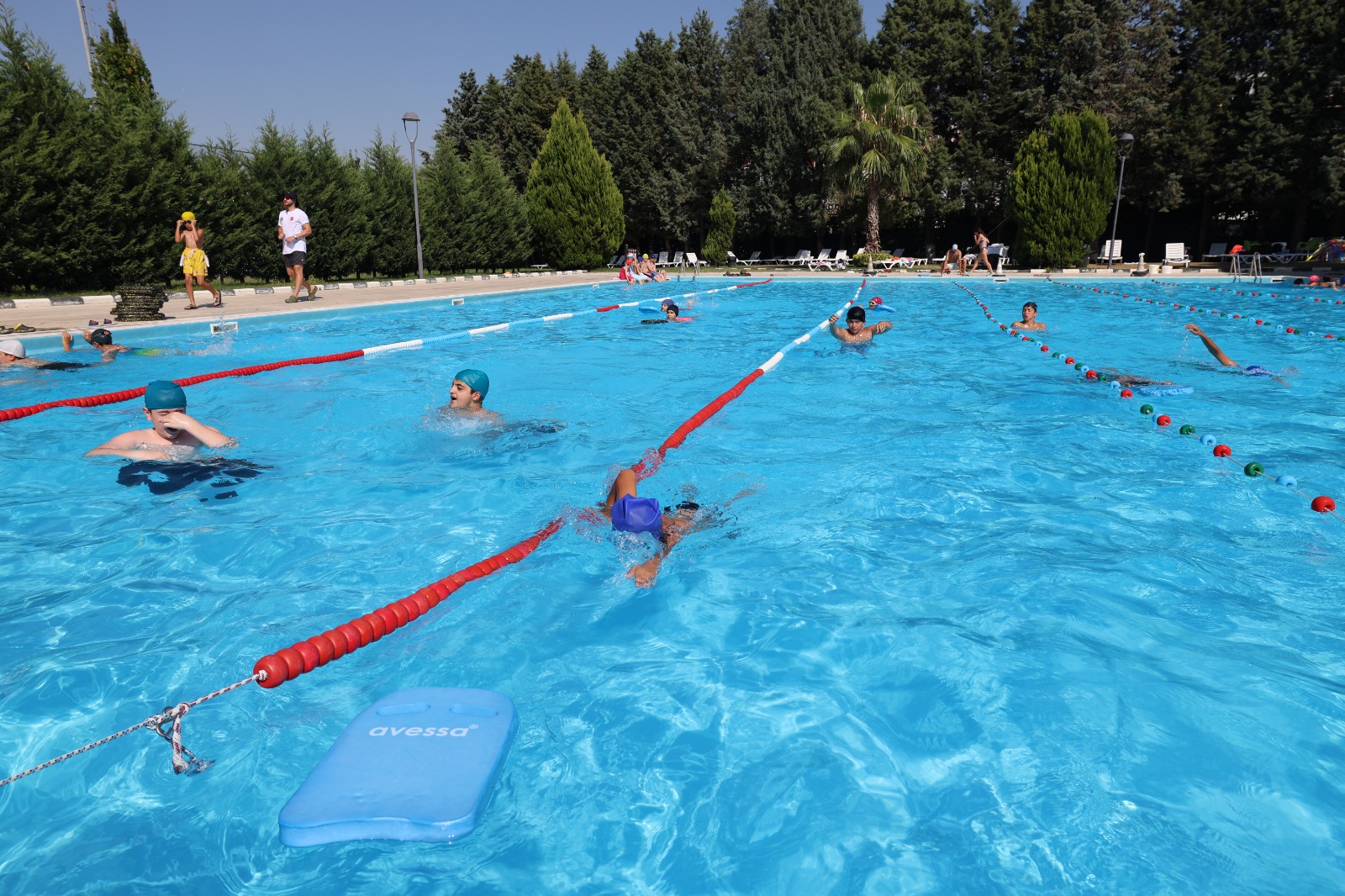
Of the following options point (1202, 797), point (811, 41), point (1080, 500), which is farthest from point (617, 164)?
point (1202, 797)

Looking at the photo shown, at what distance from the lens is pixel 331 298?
17.0 m

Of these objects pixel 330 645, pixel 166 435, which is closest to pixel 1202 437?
pixel 330 645

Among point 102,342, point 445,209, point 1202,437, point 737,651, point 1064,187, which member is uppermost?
point 1064,187

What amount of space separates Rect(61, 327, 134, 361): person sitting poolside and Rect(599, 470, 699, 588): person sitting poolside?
8133mm

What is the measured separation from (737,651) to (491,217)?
85.7 feet

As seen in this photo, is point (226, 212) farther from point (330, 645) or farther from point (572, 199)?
point (330, 645)

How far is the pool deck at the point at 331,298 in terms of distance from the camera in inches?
495

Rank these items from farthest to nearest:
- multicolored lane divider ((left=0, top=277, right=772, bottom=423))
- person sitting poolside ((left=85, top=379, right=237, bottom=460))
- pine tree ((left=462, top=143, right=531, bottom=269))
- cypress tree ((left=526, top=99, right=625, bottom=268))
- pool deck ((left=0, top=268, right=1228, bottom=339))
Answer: cypress tree ((left=526, top=99, right=625, bottom=268)) → pine tree ((left=462, top=143, right=531, bottom=269)) → pool deck ((left=0, top=268, right=1228, bottom=339)) → multicolored lane divider ((left=0, top=277, right=772, bottom=423)) → person sitting poolside ((left=85, top=379, right=237, bottom=460))

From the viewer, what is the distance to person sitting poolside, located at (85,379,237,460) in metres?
5.49

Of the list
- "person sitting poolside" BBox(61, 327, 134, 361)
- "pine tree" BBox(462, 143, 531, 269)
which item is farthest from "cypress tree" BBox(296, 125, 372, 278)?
"person sitting poolside" BBox(61, 327, 134, 361)

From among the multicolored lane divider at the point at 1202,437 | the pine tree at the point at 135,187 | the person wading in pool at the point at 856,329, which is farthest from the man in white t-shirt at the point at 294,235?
the multicolored lane divider at the point at 1202,437

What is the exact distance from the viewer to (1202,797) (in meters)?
2.75

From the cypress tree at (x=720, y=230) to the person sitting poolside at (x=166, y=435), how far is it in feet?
100

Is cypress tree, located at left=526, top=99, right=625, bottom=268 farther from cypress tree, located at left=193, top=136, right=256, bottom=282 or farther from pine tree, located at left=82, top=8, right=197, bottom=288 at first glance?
pine tree, located at left=82, top=8, right=197, bottom=288
